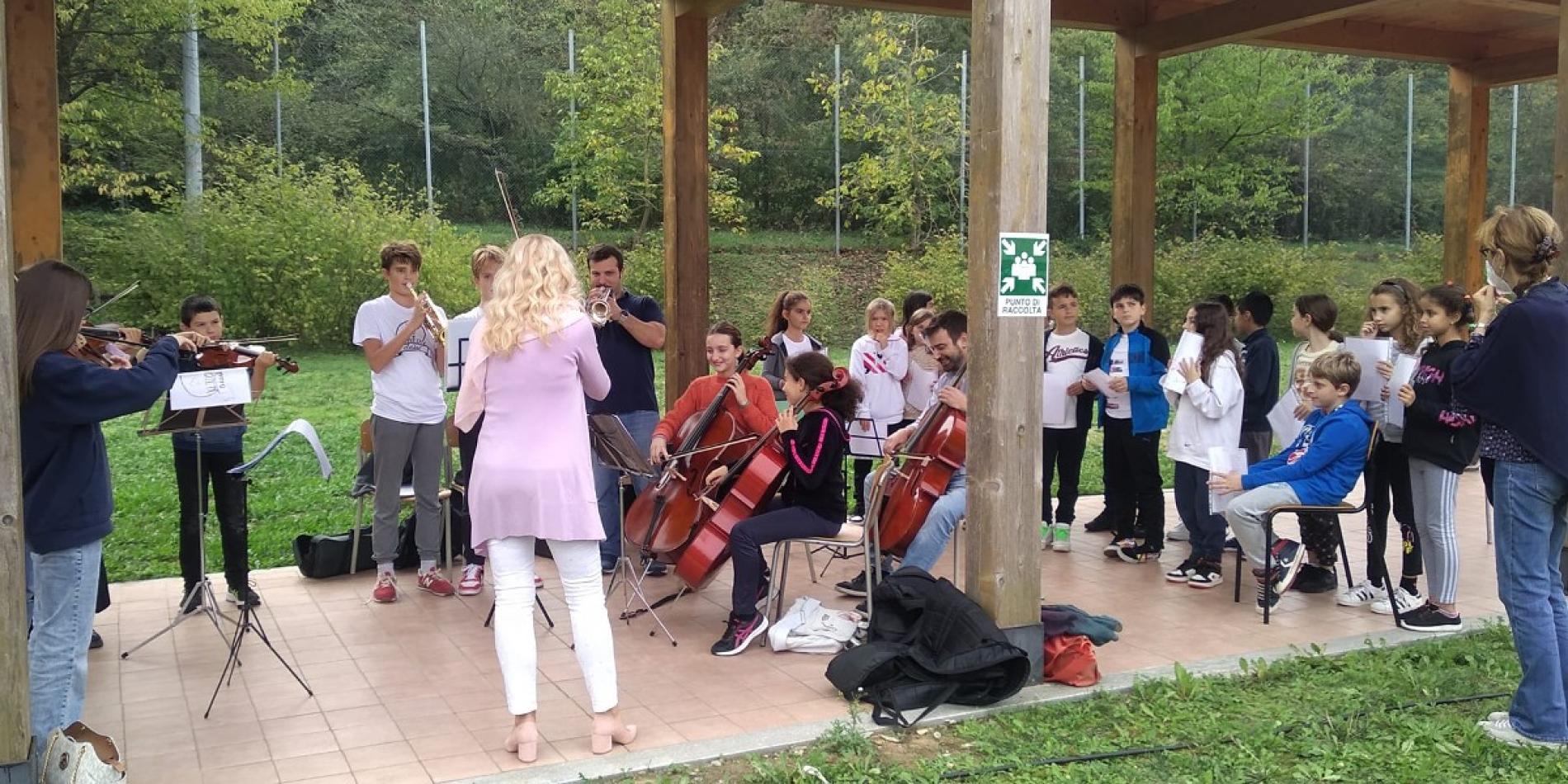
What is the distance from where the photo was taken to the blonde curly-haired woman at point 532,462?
12.3ft

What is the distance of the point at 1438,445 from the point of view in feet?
17.1

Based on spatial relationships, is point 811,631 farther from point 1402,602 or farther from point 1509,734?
point 1402,602

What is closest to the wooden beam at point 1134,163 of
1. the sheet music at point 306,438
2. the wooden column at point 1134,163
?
the wooden column at point 1134,163

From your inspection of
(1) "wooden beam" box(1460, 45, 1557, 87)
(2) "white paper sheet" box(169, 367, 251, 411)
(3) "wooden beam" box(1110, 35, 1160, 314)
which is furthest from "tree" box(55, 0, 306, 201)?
(1) "wooden beam" box(1460, 45, 1557, 87)

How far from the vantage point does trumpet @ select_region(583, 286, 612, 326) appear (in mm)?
5711

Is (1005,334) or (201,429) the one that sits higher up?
(1005,334)

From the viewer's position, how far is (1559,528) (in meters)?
3.97

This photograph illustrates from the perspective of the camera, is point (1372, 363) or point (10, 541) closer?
point (10, 541)

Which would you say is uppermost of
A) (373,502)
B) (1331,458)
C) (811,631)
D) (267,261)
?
(267,261)

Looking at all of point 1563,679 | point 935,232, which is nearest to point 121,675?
point 1563,679

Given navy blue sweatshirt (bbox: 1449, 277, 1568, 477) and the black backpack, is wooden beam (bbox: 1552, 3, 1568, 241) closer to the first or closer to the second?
navy blue sweatshirt (bbox: 1449, 277, 1568, 477)

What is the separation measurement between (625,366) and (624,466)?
41.4 inches

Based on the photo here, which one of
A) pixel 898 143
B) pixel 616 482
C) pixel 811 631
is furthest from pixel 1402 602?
pixel 898 143

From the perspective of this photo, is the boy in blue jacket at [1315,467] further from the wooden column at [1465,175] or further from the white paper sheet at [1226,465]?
the wooden column at [1465,175]
